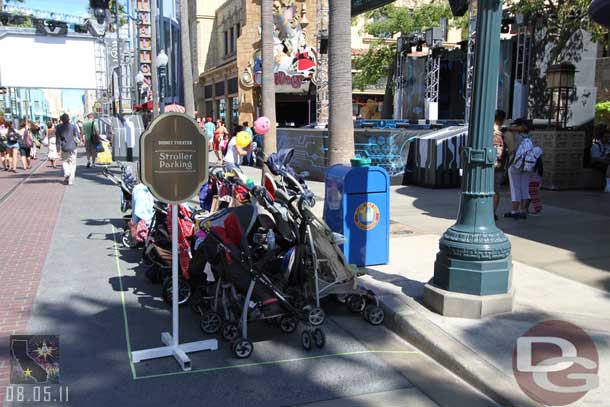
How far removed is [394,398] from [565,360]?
1388 mm

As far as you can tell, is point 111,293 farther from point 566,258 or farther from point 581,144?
point 581,144

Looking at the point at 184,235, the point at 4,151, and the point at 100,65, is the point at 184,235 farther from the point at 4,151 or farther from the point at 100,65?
the point at 100,65

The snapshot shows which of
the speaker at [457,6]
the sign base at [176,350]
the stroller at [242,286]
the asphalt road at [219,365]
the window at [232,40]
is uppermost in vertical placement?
the window at [232,40]

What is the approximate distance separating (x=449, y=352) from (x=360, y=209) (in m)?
2.34

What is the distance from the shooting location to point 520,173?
9.61 meters

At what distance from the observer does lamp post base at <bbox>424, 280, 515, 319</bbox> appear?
191 inches

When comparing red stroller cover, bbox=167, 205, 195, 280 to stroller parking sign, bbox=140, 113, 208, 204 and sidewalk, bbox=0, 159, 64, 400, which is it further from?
sidewalk, bbox=0, 159, 64, 400

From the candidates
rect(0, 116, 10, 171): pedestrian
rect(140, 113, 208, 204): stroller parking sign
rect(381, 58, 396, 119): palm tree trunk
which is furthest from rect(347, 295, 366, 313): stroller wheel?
rect(381, 58, 396, 119): palm tree trunk

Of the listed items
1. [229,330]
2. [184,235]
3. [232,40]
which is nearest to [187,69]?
[184,235]

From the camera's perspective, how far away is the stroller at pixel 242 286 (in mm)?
4371

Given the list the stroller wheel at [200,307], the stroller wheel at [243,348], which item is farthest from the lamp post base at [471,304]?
the stroller wheel at [200,307]

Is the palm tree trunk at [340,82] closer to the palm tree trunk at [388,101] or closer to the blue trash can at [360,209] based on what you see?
the blue trash can at [360,209]

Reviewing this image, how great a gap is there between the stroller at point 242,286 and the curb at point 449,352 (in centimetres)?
82

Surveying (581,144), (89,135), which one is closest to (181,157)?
(581,144)
